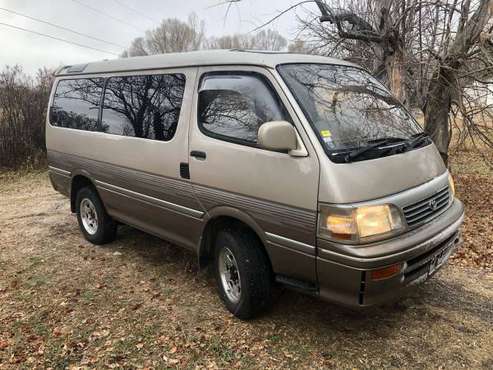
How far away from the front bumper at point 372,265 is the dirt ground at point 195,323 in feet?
1.92

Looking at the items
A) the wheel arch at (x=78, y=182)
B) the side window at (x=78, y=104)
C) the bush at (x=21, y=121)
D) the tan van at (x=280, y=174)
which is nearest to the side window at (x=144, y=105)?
the tan van at (x=280, y=174)

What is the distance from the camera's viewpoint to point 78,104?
209 inches

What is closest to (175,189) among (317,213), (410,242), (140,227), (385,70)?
(140,227)

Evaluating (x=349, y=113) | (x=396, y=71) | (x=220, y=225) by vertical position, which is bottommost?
(x=220, y=225)

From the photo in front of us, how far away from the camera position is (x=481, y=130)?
7441mm

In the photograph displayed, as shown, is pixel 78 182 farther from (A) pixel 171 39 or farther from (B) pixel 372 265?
(A) pixel 171 39

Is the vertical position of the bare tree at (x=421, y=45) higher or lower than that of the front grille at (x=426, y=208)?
higher

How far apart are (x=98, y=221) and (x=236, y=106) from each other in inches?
113

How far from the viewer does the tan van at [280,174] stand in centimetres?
280

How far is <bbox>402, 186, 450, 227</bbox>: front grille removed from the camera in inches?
117

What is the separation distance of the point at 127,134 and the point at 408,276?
10.1ft

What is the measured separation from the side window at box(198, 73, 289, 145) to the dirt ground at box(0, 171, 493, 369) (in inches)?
63.4

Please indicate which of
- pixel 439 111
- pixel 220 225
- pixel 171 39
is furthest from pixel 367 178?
pixel 171 39

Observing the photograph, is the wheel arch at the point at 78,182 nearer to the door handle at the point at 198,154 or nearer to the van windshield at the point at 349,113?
the door handle at the point at 198,154
